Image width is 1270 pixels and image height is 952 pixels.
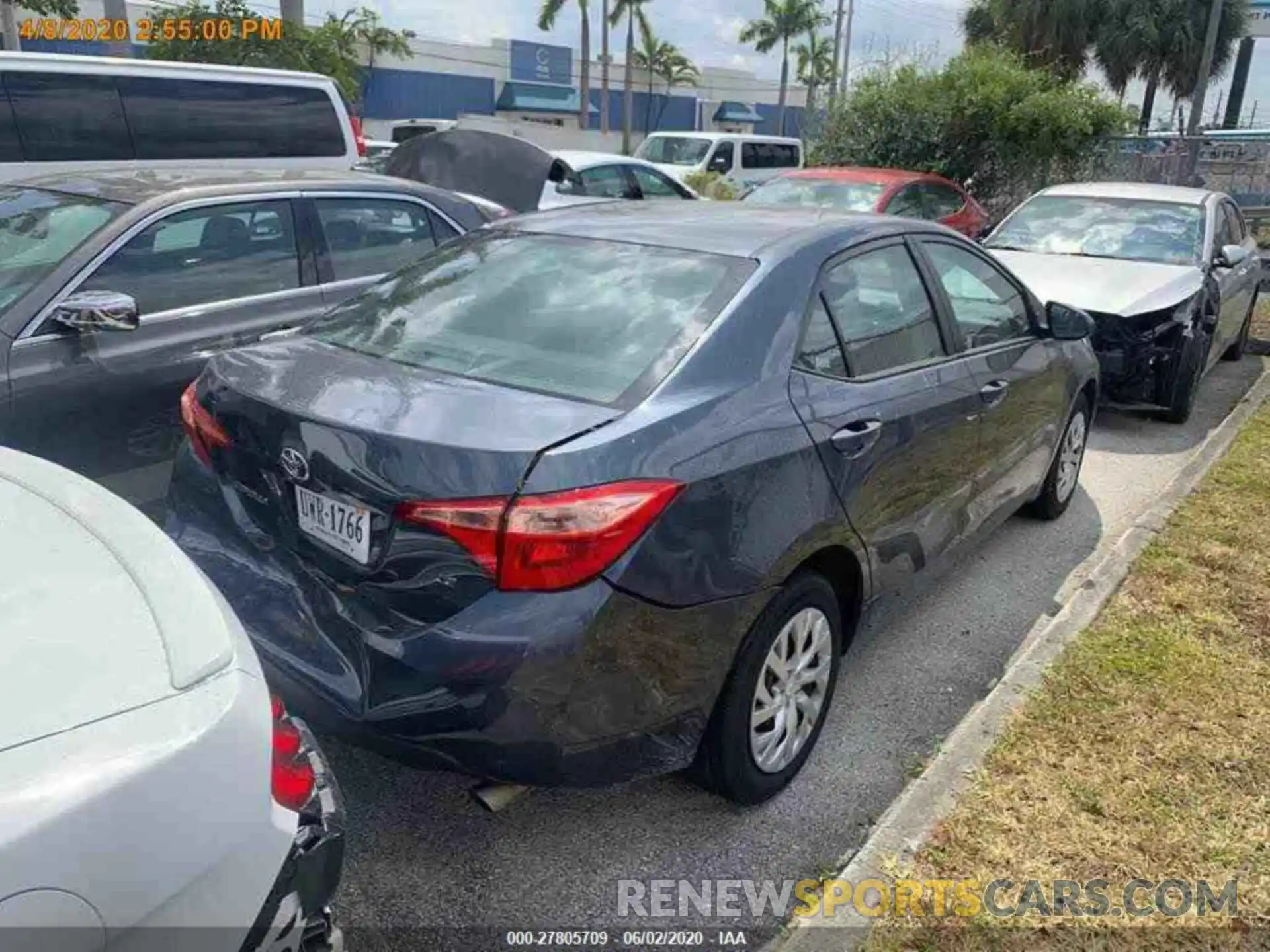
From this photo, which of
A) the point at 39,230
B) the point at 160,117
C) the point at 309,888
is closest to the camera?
the point at 309,888

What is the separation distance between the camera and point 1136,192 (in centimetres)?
823

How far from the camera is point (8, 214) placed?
14.2 ft

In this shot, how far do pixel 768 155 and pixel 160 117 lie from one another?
14.5 metres

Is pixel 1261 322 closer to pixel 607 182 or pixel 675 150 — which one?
pixel 607 182

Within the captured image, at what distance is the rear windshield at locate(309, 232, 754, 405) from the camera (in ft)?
8.70

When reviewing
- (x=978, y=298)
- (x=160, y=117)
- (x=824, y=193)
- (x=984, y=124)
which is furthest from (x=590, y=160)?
(x=978, y=298)

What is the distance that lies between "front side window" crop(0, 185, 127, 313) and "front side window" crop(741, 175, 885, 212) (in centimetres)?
727

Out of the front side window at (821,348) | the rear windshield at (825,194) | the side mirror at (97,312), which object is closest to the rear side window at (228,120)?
the rear windshield at (825,194)

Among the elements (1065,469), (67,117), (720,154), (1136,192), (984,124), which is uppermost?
(984,124)

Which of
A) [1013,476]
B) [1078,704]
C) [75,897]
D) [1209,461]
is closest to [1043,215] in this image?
[1209,461]

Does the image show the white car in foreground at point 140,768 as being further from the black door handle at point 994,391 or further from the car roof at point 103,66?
the car roof at point 103,66

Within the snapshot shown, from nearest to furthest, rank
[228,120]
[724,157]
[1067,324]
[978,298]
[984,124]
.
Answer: [978,298], [1067,324], [228,120], [984,124], [724,157]

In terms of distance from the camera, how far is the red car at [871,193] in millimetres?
10547

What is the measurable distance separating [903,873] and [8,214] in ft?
14.1
